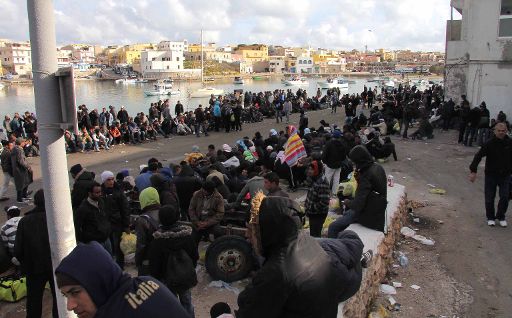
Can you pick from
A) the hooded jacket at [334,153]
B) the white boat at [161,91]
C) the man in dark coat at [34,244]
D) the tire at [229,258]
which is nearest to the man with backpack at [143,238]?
the man in dark coat at [34,244]

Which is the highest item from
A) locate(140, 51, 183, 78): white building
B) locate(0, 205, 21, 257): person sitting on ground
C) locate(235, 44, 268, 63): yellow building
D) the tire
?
locate(235, 44, 268, 63): yellow building

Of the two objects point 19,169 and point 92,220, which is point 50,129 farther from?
point 19,169

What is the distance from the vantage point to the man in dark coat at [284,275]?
7.44ft

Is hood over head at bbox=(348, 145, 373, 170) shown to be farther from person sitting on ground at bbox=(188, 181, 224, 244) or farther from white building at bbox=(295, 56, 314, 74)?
white building at bbox=(295, 56, 314, 74)

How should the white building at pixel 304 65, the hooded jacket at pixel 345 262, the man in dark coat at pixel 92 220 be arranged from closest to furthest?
the hooded jacket at pixel 345 262 → the man in dark coat at pixel 92 220 → the white building at pixel 304 65

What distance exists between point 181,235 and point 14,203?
7914 millimetres

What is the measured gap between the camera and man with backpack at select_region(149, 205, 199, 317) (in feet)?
14.2

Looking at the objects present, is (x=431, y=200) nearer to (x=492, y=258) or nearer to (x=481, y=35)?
(x=492, y=258)

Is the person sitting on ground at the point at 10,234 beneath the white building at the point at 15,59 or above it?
beneath

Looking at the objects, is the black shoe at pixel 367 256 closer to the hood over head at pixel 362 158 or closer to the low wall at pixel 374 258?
the low wall at pixel 374 258

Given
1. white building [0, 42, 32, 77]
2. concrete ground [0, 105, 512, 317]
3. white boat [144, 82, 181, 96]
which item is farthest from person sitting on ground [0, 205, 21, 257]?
white building [0, 42, 32, 77]

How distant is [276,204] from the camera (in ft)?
7.61

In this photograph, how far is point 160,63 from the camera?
4274 inches

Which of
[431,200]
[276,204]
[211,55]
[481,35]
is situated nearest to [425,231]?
[431,200]
